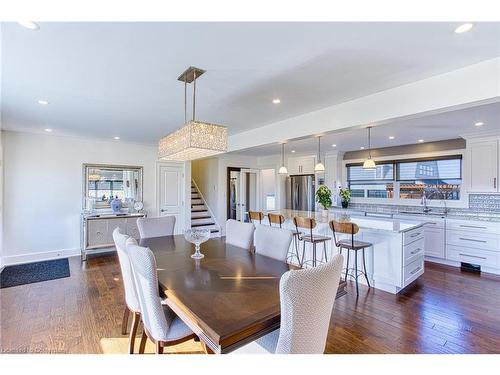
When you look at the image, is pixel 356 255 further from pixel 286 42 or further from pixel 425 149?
pixel 425 149

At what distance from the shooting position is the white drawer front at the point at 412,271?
3.25 metres

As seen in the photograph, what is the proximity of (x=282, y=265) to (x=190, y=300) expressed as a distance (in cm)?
84

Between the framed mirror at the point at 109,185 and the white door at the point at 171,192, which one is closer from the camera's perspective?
the framed mirror at the point at 109,185

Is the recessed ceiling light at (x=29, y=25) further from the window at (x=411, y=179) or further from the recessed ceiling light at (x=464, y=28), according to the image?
the window at (x=411, y=179)

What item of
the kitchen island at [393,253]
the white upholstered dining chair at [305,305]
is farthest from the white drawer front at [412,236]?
the white upholstered dining chair at [305,305]

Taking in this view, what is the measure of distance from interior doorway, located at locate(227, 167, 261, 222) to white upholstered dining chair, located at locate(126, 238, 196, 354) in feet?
18.4

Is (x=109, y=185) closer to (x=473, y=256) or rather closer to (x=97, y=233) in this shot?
(x=97, y=233)

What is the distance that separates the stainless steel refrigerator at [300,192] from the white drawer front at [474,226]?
2976mm

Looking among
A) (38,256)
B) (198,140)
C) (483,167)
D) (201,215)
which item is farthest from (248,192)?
(198,140)

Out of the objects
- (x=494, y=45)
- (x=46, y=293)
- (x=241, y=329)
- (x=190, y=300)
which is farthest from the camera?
(x=46, y=293)

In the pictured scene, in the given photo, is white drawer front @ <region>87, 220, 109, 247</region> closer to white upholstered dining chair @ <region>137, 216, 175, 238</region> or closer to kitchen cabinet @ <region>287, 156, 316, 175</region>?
white upholstered dining chair @ <region>137, 216, 175, 238</region>

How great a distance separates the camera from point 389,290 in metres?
3.29

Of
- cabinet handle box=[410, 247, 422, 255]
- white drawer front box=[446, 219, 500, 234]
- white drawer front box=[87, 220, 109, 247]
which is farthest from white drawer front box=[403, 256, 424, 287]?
white drawer front box=[87, 220, 109, 247]

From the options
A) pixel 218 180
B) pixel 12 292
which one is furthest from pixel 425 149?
pixel 12 292
